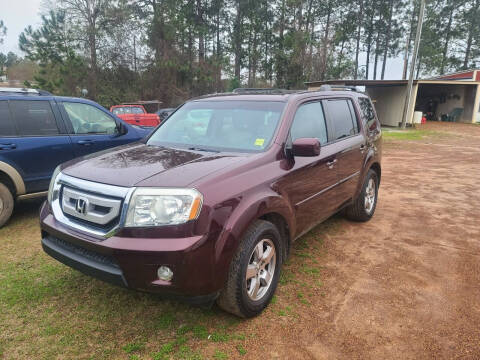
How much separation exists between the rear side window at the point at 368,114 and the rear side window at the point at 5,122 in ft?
15.9

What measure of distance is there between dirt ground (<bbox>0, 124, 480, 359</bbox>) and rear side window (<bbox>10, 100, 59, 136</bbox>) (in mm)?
1346

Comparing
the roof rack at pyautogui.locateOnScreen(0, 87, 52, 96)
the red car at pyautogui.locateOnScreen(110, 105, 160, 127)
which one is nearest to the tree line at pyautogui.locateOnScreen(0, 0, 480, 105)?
the red car at pyautogui.locateOnScreen(110, 105, 160, 127)

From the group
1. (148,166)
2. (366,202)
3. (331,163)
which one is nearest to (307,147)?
(331,163)

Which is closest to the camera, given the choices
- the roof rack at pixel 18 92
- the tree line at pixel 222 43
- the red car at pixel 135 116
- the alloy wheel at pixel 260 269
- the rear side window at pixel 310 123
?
the alloy wheel at pixel 260 269

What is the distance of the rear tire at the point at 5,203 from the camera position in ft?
14.8

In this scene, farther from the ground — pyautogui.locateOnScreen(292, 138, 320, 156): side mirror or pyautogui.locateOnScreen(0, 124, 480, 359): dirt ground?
pyautogui.locateOnScreen(292, 138, 320, 156): side mirror

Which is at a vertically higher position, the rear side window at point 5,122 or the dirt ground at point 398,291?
the rear side window at point 5,122

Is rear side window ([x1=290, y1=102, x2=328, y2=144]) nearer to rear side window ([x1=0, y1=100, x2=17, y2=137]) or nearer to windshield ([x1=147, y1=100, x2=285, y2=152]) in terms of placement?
windshield ([x1=147, y1=100, x2=285, y2=152])

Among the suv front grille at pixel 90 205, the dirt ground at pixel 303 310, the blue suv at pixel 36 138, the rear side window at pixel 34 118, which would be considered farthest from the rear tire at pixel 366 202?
the rear side window at pixel 34 118

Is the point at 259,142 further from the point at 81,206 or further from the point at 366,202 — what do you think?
the point at 366,202

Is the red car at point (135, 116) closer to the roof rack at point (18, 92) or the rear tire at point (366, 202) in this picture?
the roof rack at point (18, 92)

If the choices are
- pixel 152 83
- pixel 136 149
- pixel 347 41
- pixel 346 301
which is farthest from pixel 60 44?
pixel 347 41

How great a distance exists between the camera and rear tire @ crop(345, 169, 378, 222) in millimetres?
4871

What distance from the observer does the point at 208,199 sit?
232 cm
